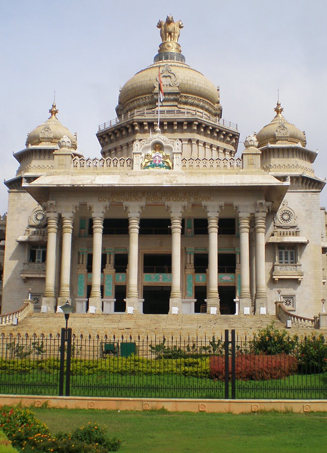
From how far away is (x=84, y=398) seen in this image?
17.3m

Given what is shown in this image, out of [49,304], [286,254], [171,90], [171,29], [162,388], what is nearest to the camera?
[162,388]

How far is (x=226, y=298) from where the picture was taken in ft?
136

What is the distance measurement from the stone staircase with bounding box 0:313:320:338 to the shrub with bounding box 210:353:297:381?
28.5ft

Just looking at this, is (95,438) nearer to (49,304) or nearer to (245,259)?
(49,304)

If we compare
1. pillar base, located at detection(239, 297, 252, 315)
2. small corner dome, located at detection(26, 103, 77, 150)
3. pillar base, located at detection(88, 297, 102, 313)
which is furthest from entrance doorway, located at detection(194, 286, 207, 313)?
small corner dome, located at detection(26, 103, 77, 150)

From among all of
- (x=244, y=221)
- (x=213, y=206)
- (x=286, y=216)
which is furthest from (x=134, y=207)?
(x=286, y=216)

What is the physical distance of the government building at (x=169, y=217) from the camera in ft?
123

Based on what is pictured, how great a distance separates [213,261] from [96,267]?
283 inches

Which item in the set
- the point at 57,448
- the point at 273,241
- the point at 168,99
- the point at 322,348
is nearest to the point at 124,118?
the point at 168,99

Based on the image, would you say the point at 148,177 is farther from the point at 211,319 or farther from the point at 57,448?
the point at 57,448

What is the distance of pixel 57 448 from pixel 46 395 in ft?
18.5

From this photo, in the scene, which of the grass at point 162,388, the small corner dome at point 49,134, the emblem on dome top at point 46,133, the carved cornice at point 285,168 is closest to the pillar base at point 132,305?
the carved cornice at point 285,168

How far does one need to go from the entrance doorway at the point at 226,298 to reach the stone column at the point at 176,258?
15.8 feet

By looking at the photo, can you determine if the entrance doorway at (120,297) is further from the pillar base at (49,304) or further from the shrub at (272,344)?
the shrub at (272,344)
